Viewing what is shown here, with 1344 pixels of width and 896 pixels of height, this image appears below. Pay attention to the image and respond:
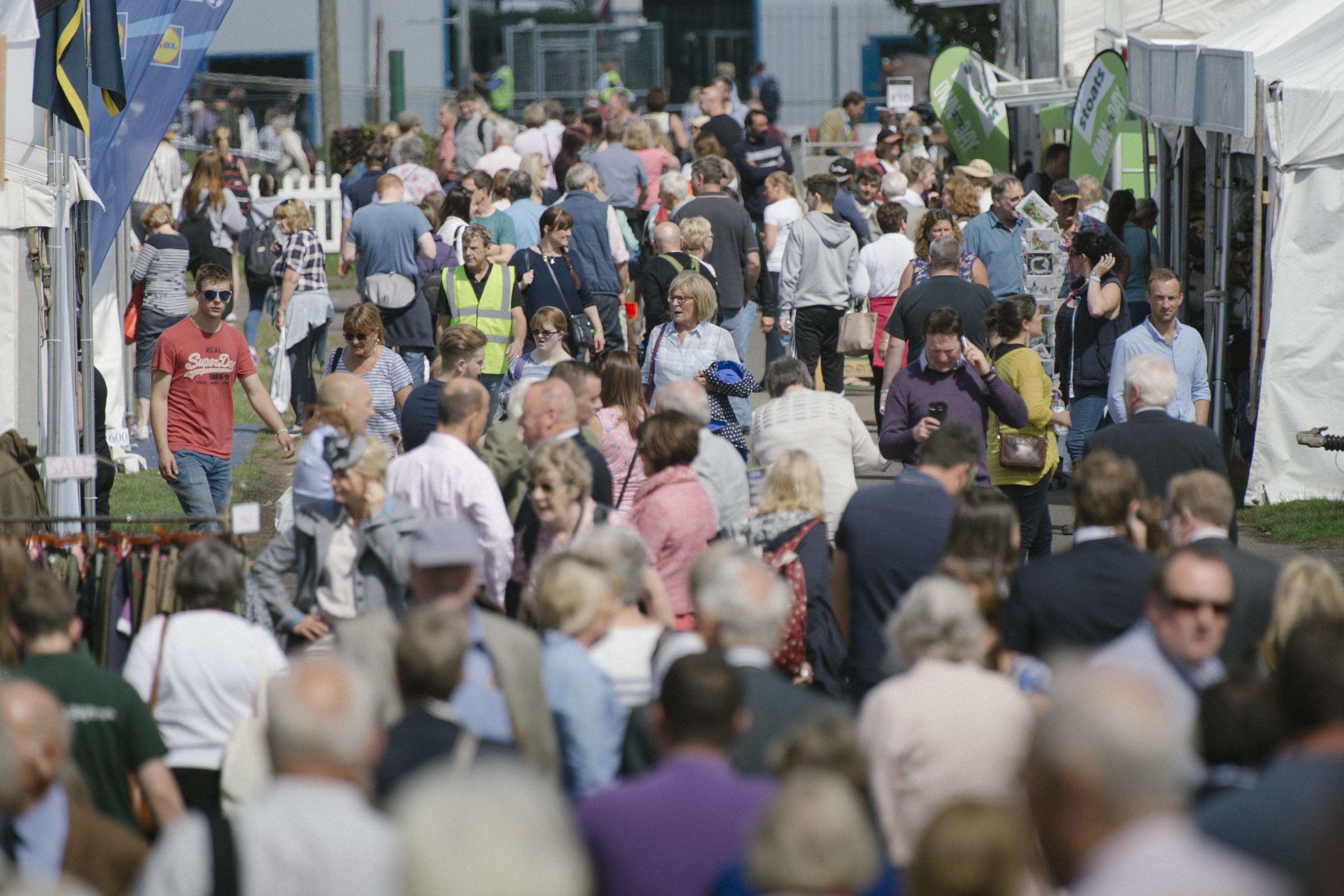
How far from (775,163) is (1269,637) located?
1352cm

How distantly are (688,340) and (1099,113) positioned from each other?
581 cm

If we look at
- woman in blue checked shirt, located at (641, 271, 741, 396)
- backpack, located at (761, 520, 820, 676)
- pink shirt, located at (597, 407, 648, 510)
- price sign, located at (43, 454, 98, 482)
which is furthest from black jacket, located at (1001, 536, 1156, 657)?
woman in blue checked shirt, located at (641, 271, 741, 396)

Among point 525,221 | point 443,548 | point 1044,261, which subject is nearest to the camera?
point 443,548

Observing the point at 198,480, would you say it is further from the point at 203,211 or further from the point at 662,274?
the point at 203,211

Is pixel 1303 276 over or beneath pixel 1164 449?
over

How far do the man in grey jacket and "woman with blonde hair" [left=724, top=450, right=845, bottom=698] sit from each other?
5.98 m

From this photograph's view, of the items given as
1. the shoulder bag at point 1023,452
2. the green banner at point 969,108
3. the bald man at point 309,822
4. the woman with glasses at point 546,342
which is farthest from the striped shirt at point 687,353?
the green banner at point 969,108

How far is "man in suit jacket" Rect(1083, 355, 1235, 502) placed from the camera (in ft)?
23.1

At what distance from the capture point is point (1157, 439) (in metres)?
7.06

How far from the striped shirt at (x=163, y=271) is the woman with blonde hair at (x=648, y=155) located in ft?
17.6

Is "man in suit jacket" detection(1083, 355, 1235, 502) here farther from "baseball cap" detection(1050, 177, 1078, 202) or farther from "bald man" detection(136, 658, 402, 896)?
"baseball cap" detection(1050, 177, 1078, 202)

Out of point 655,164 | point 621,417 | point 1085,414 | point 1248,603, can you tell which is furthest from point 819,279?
point 1248,603

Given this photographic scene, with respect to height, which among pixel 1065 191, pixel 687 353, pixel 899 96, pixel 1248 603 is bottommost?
pixel 1248 603

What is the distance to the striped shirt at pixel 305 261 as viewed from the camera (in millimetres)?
13242
